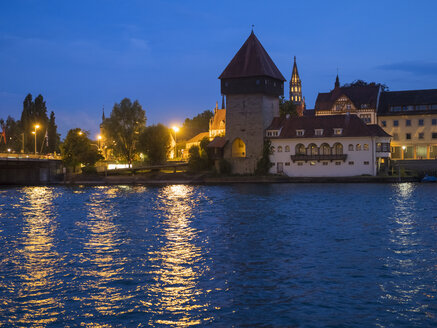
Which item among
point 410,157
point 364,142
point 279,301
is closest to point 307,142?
point 364,142

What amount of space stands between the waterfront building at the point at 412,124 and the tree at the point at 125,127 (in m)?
49.7

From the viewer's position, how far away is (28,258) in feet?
82.3

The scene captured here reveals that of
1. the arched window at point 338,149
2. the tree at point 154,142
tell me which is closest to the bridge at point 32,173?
the tree at point 154,142

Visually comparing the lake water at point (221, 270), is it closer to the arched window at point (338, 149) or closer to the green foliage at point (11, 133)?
the arched window at point (338, 149)

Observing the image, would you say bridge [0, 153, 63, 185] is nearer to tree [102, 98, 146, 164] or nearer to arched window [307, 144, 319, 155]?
tree [102, 98, 146, 164]

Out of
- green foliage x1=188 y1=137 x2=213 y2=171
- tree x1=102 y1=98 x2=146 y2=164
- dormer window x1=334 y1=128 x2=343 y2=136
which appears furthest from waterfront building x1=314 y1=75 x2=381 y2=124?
tree x1=102 y1=98 x2=146 y2=164

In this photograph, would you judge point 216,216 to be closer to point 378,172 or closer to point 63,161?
point 378,172

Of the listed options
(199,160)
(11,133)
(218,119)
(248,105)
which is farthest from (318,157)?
(11,133)

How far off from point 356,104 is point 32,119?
6669 cm

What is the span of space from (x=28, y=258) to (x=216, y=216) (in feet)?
Answer: 64.8

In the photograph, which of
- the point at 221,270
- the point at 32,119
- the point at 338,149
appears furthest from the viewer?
the point at 32,119

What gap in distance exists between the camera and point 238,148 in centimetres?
9844

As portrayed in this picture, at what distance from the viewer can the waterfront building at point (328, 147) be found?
87.9 metres

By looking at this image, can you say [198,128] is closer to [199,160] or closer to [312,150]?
[199,160]
